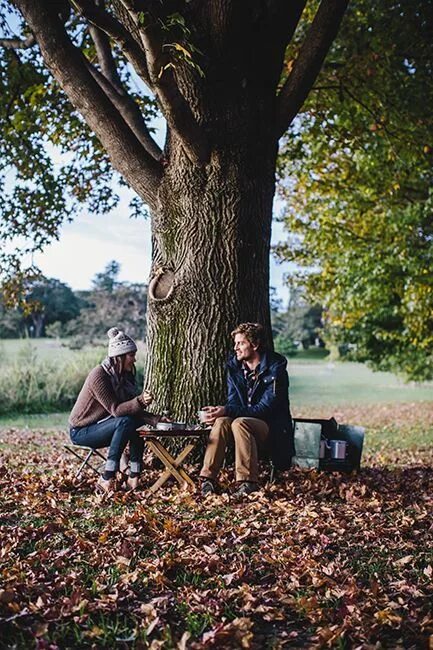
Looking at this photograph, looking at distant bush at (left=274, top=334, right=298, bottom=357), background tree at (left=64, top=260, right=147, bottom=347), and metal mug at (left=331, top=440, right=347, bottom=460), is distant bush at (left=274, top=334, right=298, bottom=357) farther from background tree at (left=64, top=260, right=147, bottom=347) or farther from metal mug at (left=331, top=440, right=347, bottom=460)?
metal mug at (left=331, top=440, right=347, bottom=460)

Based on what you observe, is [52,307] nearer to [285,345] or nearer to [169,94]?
[285,345]

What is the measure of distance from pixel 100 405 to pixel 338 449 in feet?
8.83

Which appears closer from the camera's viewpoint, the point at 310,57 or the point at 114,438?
the point at 114,438

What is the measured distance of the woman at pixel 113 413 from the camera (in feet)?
23.2

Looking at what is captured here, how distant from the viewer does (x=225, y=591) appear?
438 centimetres

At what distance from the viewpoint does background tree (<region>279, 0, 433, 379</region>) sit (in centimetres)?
1286

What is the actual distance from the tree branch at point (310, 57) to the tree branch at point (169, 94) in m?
1.16

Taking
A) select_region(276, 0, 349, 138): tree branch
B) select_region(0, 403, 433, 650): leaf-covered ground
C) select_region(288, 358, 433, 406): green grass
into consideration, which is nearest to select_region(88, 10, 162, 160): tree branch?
select_region(276, 0, 349, 138): tree branch

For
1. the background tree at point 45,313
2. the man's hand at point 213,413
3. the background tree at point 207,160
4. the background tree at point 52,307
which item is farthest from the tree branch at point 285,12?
the background tree at point 52,307

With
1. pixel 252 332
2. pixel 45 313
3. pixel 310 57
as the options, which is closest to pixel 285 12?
pixel 310 57

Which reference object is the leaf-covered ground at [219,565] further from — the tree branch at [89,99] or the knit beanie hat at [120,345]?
the tree branch at [89,99]

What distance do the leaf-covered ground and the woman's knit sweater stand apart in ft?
2.29

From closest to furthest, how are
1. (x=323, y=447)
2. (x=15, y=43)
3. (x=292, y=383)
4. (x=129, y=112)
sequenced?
(x=323, y=447), (x=129, y=112), (x=15, y=43), (x=292, y=383)

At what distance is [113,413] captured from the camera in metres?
7.15
